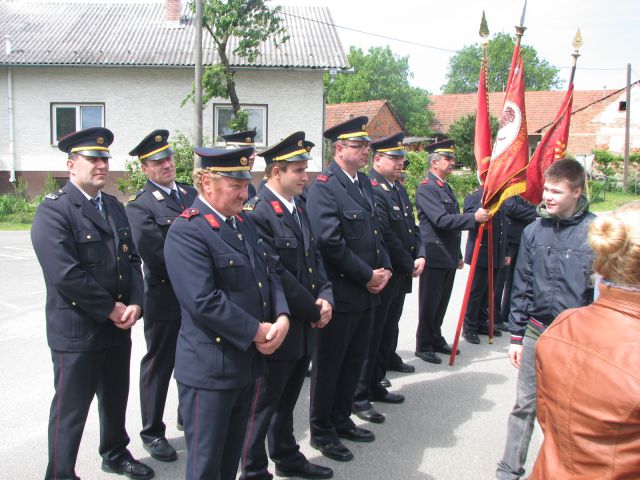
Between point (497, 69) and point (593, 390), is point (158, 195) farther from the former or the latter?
point (497, 69)

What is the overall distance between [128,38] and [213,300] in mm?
19873

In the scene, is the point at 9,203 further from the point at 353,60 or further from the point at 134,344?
the point at 353,60

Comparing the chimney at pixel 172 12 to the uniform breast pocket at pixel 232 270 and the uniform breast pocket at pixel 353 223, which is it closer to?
the uniform breast pocket at pixel 353 223

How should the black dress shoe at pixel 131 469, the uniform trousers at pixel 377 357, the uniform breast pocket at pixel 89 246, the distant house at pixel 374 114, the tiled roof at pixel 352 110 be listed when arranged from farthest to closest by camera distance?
the distant house at pixel 374 114 → the tiled roof at pixel 352 110 → the uniform trousers at pixel 377 357 → the black dress shoe at pixel 131 469 → the uniform breast pocket at pixel 89 246

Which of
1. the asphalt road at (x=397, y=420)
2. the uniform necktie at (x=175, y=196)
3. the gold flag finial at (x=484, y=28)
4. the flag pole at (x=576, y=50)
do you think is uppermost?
the gold flag finial at (x=484, y=28)

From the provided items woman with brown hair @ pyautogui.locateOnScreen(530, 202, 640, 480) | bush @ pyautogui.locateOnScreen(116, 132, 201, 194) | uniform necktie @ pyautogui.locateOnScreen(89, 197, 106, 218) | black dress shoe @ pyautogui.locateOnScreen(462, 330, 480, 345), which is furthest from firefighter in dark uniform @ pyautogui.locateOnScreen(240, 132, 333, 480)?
bush @ pyautogui.locateOnScreen(116, 132, 201, 194)

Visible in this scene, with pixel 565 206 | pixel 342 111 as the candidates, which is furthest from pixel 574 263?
pixel 342 111

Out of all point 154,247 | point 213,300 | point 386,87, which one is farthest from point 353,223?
point 386,87

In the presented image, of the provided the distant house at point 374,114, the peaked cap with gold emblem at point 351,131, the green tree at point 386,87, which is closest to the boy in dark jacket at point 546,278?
the peaked cap with gold emblem at point 351,131

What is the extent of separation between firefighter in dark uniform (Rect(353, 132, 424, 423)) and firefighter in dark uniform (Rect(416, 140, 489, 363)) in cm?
59

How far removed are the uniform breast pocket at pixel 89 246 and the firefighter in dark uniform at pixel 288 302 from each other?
0.89m

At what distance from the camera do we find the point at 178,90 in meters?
19.3

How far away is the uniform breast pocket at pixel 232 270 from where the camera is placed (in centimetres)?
283

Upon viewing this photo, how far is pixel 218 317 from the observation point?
271cm
